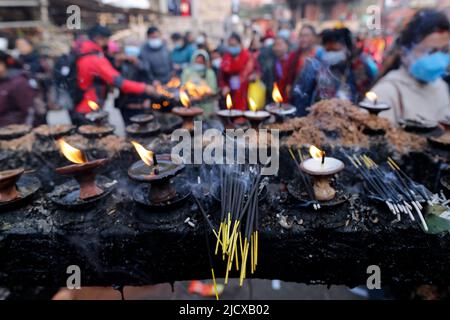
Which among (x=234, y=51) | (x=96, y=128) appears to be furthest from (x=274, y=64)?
(x=96, y=128)

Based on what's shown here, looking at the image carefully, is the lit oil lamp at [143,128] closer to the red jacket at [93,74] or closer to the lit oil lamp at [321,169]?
the red jacket at [93,74]

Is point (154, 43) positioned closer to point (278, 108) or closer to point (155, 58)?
point (155, 58)

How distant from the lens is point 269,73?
7.57 metres

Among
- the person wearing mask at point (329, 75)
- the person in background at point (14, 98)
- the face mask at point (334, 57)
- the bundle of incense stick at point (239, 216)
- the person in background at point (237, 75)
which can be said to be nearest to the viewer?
the bundle of incense stick at point (239, 216)

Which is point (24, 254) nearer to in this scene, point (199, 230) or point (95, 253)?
point (95, 253)

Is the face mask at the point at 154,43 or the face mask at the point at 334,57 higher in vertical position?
the face mask at the point at 154,43

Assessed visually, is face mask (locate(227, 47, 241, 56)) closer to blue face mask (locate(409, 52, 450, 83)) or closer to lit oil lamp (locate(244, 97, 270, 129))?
blue face mask (locate(409, 52, 450, 83))

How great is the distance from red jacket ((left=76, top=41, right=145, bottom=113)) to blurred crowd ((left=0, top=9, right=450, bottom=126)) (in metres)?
0.02

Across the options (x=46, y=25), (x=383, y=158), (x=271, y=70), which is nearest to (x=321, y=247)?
(x=383, y=158)

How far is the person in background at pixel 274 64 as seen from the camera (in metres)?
7.19

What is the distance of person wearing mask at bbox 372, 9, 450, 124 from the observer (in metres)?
4.27

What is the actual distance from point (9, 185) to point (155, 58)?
6729 mm

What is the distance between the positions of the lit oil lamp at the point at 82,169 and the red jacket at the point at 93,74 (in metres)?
3.42

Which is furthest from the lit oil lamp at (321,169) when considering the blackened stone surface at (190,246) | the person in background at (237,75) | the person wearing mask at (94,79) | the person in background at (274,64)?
the person in background at (237,75)
